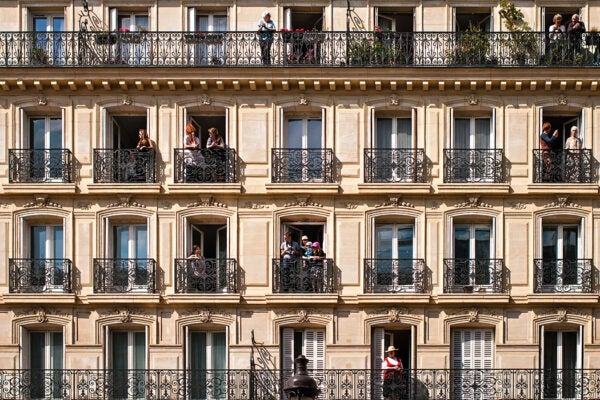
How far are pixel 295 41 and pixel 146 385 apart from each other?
29.6ft

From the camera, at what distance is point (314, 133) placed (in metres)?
26.3

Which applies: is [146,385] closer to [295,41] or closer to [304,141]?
[304,141]

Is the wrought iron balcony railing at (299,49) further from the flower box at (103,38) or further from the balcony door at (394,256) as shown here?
the balcony door at (394,256)

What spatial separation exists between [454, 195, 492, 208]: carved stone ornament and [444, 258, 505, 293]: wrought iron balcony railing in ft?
4.21

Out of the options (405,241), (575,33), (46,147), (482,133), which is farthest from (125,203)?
(575,33)

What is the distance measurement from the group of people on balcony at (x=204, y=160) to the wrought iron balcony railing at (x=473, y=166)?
5.48 meters

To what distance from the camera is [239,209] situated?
2573cm

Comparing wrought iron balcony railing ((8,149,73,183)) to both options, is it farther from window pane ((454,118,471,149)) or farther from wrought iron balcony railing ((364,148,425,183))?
window pane ((454,118,471,149))

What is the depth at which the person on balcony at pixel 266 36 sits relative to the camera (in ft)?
84.3

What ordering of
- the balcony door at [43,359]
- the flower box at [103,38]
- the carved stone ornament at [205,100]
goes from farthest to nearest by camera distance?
the flower box at [103,38] < the carved stone ornament at [205,100] < the balcony door at [43,359]

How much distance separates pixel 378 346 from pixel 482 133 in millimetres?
5864

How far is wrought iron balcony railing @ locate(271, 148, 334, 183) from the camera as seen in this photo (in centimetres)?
2569

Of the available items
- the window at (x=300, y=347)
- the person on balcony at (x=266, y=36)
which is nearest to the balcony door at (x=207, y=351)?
the window at (x=300, y=347)

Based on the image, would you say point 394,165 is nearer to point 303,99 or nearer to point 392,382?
point 303,99
